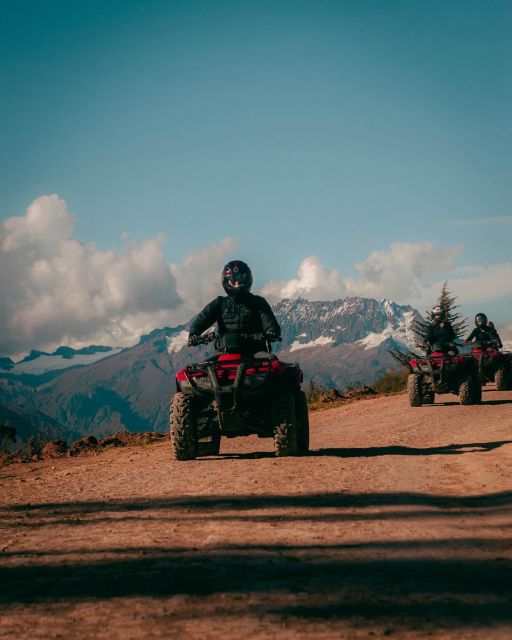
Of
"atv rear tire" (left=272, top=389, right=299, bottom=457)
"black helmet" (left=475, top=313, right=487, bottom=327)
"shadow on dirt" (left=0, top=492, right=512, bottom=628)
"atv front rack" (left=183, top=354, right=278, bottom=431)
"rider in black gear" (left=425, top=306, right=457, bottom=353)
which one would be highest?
"black helmet" (left=475, top=313, right=487, bottom=327)

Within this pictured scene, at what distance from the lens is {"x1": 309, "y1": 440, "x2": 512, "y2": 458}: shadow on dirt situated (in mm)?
8758

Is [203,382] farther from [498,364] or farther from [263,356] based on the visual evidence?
[498,364]

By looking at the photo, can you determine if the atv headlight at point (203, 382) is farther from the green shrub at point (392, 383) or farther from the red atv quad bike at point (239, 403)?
the green shrub at point (392, 383)

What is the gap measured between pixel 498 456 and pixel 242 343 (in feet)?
13.5

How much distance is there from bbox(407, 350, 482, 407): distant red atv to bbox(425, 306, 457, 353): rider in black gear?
0.40 metres

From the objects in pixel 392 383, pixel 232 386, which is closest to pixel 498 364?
pixel 392 383

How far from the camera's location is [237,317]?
393 inches

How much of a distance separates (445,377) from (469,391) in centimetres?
72

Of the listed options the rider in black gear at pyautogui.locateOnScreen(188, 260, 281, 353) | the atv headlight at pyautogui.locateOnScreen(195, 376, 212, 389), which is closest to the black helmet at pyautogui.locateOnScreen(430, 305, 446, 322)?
the rider in black gear at pyautogui.locateOnScreen(188, 260, 281, 353)

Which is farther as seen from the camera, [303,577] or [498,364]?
[498,364]

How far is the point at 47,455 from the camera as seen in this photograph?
13195 millimetres

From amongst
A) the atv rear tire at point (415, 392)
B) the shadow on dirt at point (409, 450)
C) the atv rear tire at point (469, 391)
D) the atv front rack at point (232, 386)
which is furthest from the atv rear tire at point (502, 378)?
the atv front rack at point (232, 386)

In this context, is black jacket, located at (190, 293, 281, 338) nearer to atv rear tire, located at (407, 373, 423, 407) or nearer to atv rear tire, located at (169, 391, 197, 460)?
atv rear tire, located at (169, 391, 197, 460)

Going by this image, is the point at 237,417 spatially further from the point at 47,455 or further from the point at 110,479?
the point at 47,455
